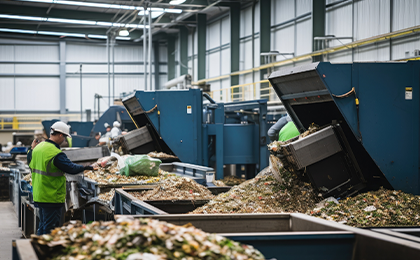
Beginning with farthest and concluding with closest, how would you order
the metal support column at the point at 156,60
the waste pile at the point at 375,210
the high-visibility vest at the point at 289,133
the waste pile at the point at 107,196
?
1. the metal support column at the point at 156,60
2. the high-visibility vest at the point at 289,133
3. the waste pile at the point at 107,196
4. the waste pile at the point at 375,210

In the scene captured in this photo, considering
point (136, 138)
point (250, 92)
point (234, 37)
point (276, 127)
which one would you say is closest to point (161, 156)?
point (136, 138)

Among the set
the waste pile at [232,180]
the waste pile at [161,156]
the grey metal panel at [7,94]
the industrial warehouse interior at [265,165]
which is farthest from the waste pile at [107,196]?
the grey metal panel at [7,94]

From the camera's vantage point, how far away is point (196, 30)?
2588cm

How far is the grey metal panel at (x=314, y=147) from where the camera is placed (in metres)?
4.58

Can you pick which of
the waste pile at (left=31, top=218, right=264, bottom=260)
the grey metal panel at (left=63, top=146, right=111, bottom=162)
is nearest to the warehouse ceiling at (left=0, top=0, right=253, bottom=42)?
the grey metal panel at (left=63, top=146, right=111, bottom=162)

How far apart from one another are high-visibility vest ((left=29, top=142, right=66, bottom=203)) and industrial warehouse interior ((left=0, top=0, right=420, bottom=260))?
1 cm

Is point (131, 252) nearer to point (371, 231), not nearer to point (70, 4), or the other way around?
point (371, 231)

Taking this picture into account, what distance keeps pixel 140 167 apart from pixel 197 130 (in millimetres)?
2462

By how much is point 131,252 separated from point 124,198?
2.61 metres

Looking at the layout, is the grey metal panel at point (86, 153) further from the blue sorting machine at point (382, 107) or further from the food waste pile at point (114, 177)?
the blue sorting machine at point (382, 107)

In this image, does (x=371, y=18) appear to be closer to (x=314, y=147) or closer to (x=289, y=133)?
(x=289, y=133)

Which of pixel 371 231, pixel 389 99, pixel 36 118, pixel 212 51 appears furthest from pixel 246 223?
pixel 36 118

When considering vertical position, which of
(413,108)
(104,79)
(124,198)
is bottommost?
→ (124,198)

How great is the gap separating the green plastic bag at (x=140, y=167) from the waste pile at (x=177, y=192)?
3.22 feet
